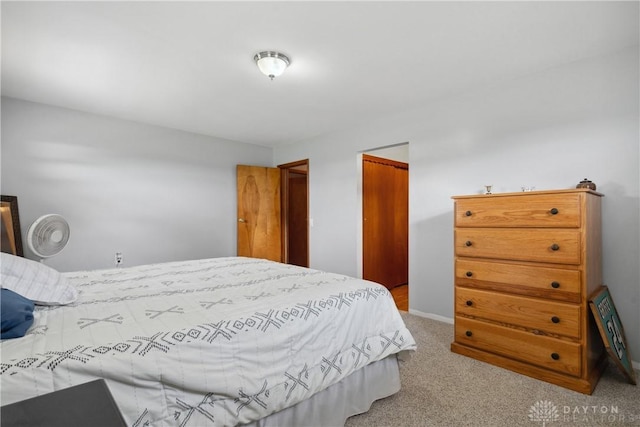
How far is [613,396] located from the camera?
1.85m

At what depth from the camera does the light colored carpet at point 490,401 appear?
1.64 m

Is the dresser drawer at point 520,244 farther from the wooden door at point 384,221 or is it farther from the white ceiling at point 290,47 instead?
the wooden door at point 384,221

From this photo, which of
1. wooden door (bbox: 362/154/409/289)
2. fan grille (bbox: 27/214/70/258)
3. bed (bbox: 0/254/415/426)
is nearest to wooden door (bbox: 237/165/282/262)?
wooden door (bbox: 362/154/409/289)

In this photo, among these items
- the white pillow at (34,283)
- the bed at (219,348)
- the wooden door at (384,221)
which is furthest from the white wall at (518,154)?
the white pillow at (34,283)

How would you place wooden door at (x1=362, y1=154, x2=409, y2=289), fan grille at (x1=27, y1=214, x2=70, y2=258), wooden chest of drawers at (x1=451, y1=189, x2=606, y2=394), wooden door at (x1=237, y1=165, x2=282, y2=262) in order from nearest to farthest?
wooden chest of drawers at (x1=451, y1=189, x2=606, y2=394) → fan grille at (x1=27, y1=214, x2=70, y2=258) → wooden door at (x1=362, y1=154, x2=409, y2=289) → wooden door at (x1=237, y1=165, x2=282, y2=262)

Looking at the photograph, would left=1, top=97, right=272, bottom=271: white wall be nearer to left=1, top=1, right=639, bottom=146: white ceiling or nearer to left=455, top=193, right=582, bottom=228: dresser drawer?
left=1, top=1, right=639, bottom=146: white ceiling

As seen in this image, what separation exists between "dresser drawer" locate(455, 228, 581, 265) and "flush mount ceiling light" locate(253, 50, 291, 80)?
6.16 ft

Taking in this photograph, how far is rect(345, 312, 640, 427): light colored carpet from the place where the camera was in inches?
64.5

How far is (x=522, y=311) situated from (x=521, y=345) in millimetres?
235

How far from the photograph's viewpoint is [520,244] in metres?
2.15

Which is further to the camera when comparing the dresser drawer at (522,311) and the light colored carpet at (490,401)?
the dresser drawer at (522,311)

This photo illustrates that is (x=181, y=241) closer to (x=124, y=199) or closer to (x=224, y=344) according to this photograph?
(x=124, y=199)

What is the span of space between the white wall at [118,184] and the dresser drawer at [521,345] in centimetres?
343

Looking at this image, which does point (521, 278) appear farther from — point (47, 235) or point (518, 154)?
point (47, 235)
